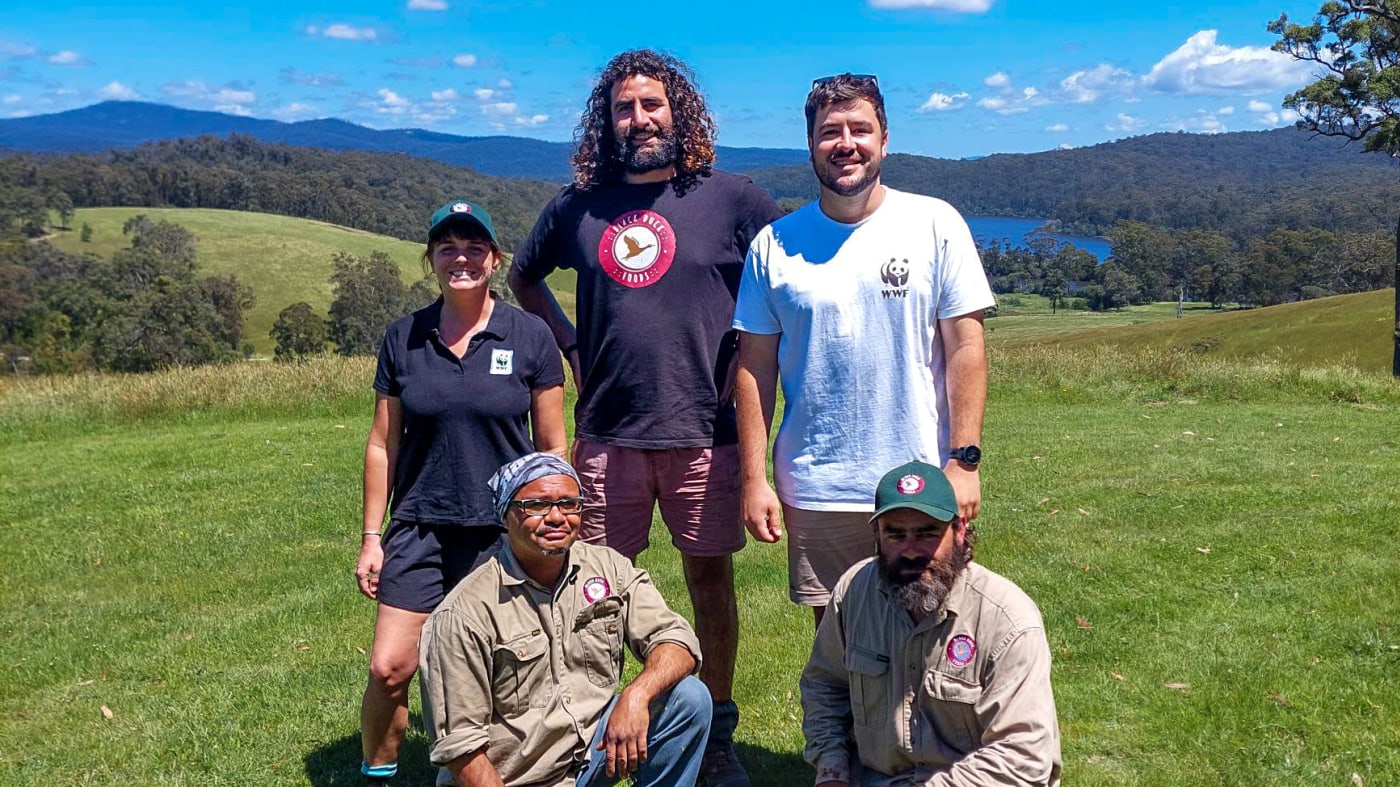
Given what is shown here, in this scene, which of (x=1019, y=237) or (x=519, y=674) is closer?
(x=519, y=674)

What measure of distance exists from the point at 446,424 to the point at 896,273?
154 centimetres

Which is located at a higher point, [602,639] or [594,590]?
[594,590]

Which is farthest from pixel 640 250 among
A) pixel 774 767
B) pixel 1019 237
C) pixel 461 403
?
pixel 1019 237

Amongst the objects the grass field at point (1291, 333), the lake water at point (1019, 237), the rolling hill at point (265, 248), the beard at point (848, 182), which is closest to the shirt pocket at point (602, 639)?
the beard at point (848, 182)

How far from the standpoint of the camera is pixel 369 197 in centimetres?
13650

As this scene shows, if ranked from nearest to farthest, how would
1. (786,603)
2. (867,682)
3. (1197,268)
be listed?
(867,682)
(786,603)
(1197,268)

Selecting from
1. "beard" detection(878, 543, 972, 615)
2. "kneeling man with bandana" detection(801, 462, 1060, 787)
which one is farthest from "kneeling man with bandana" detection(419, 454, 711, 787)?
"beard" detection(878, 543, 972, 615)

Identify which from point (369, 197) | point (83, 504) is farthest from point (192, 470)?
point (369, 197)

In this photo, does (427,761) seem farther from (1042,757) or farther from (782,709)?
(1042,757)

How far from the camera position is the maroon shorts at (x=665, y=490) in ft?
13.1

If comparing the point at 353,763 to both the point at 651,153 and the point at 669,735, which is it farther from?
the point at 651,153

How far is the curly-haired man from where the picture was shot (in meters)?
3.86

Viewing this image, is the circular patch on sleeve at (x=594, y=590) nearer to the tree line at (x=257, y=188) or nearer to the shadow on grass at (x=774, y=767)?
the shadow on grass at (x=774, y=767)

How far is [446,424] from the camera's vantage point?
3594 millimetres
